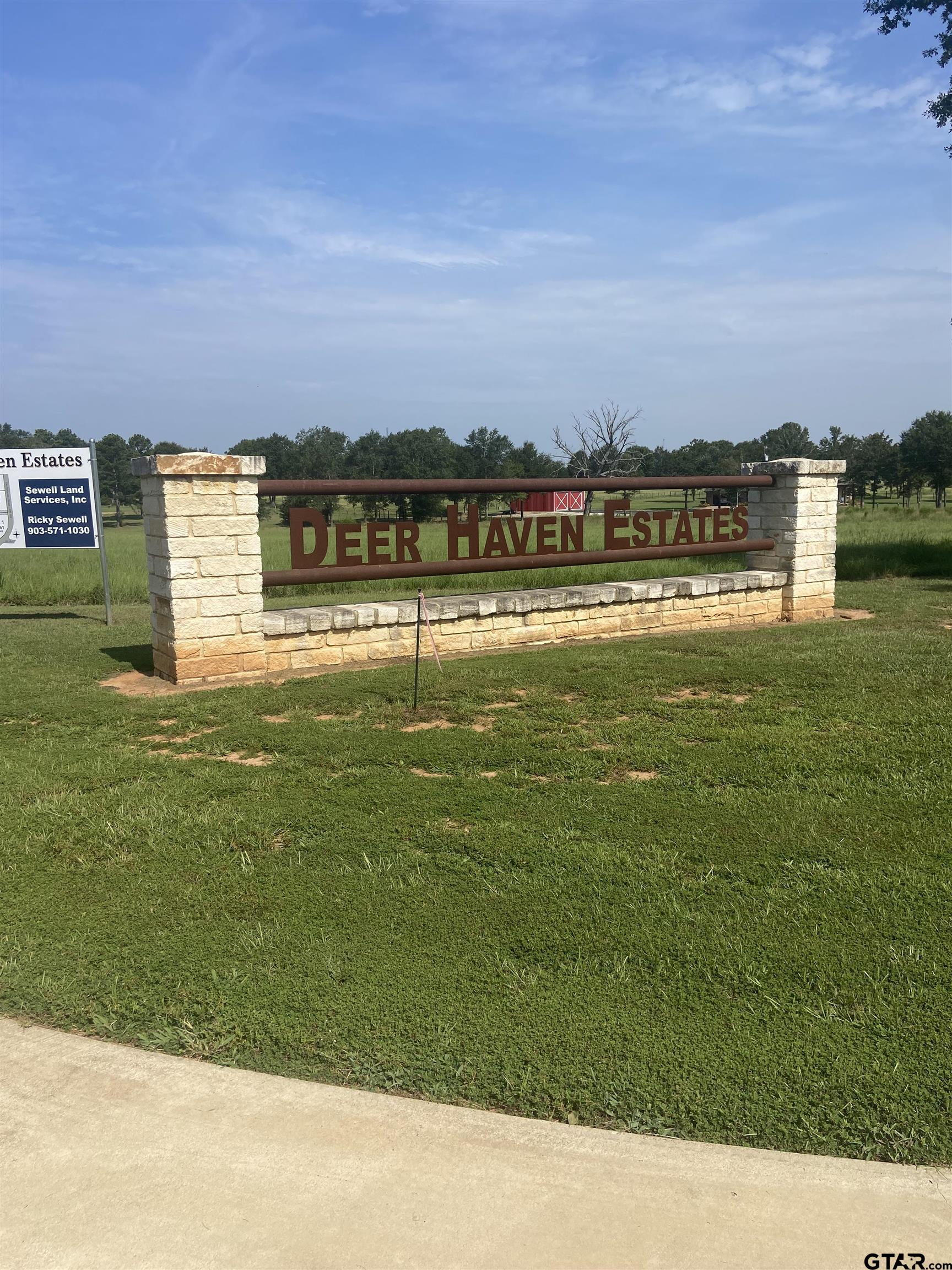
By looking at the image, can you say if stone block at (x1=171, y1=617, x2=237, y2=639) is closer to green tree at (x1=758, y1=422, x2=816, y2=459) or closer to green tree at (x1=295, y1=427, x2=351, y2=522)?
green tree at (x1=295, y1=427, x2=351, y2=522)

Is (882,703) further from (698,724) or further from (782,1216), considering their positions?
(782,1216)

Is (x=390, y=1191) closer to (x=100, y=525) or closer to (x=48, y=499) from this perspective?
(x=100, y=525)

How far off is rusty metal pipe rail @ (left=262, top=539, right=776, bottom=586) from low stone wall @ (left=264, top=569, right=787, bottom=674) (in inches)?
11.8

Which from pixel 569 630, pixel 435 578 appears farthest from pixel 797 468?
pixel 435 578

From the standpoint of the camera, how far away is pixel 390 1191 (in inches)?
94.4

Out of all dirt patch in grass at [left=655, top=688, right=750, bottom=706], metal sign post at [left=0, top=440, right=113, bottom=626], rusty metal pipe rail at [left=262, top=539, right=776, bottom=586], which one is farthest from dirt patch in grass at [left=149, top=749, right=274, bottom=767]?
metal sign post at [left=0, top=440, right=113, bottom=626]

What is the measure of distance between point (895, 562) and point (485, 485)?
38.7 feet

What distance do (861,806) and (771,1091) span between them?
252cm

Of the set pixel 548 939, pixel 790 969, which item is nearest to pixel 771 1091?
pixel 790 969

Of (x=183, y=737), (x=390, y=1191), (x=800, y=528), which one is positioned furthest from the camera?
(x=800, y=528)

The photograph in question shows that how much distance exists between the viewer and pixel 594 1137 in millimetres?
2625

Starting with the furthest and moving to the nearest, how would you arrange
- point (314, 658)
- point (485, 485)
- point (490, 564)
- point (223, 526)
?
point (490, 564) → point (485, 485) → point (314, 658) → point (223, 526)

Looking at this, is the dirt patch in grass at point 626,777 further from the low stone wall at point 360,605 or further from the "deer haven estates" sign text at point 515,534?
the "deer haven estates" sign text at point 515,534

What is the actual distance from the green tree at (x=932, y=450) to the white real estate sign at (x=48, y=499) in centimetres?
5208
